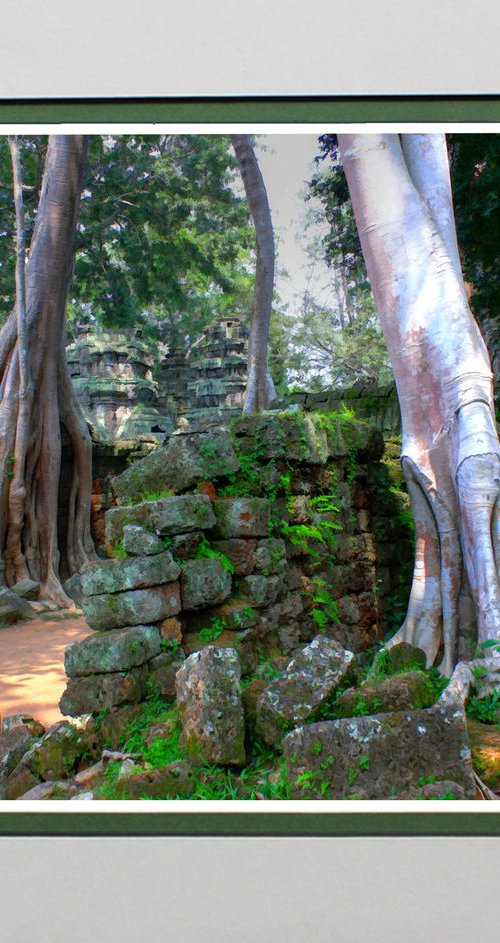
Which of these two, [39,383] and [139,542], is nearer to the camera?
[139,542]

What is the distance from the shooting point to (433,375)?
11.5ft

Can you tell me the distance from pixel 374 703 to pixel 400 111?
214 centimetres

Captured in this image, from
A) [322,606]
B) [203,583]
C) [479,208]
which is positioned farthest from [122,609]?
[479,208]

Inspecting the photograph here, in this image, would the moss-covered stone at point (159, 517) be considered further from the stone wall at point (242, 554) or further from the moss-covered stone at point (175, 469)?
the moss-covered stone at point (175, 469)

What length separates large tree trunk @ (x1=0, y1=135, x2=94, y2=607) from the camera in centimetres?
739

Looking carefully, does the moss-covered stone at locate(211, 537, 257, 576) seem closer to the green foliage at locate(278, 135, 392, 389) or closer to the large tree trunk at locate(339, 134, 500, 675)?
the large tree trunk at locate(339, 134, 500, 675)

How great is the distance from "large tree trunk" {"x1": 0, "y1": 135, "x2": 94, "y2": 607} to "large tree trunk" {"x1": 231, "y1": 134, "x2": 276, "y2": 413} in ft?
6.69

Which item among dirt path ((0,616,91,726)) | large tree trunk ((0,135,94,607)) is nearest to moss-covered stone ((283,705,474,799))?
dirt path ((0,616,91,726))

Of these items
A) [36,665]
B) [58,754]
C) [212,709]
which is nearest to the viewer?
[212,709]

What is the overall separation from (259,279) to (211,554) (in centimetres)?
640

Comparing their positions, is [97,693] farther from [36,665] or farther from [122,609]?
[36,665]

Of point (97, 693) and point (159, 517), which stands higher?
point (159, 517)
